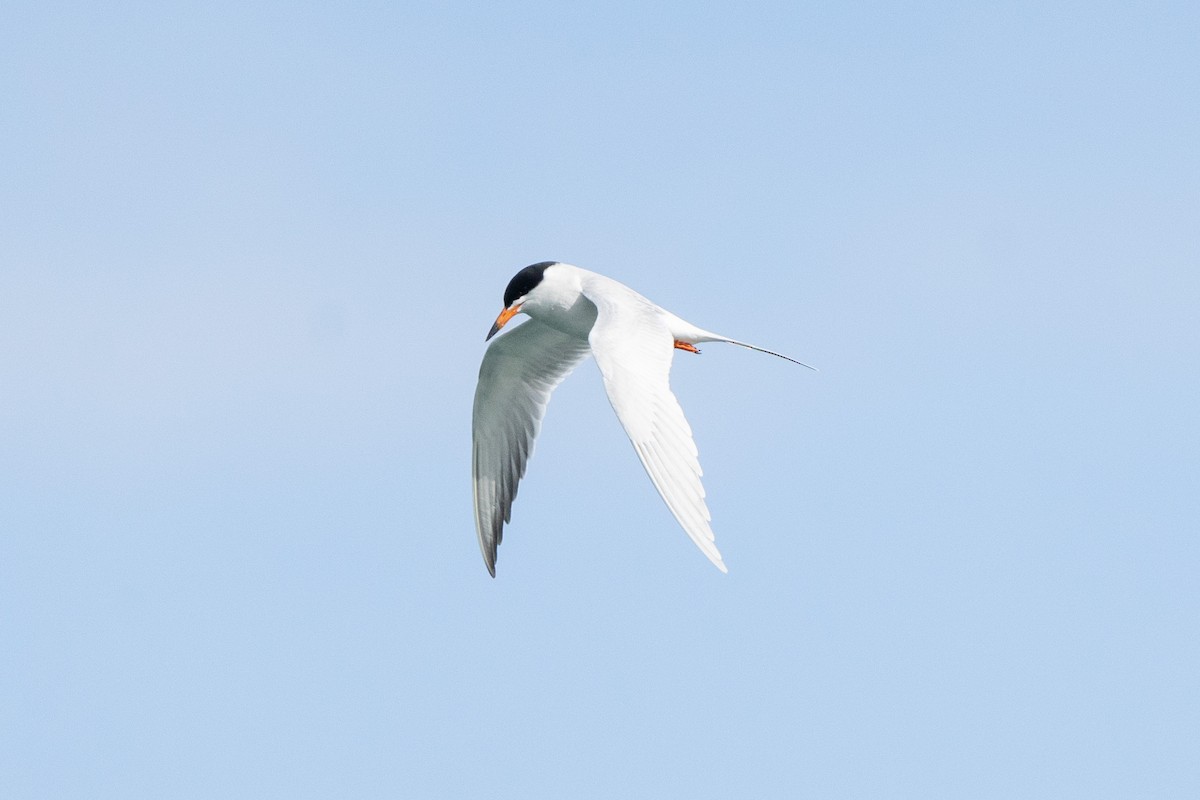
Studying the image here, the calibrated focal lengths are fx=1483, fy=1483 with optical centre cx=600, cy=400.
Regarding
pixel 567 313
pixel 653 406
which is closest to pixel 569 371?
pixel 567 313

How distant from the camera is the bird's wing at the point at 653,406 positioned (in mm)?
9961

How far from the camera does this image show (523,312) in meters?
14.1

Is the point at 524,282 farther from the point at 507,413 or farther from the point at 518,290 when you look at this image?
the point at 507,413

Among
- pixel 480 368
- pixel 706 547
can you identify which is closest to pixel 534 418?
pixel 480 368

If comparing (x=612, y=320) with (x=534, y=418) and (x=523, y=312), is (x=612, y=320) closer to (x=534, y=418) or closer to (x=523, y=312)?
(x=523, y=312)

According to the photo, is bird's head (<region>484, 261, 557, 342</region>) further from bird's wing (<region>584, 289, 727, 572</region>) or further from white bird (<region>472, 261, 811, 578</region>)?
bird's wing (<region>584, 289, 727, 572</region>)

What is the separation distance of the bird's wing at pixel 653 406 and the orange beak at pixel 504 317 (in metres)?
1.52

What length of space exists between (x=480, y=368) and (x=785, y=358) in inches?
128

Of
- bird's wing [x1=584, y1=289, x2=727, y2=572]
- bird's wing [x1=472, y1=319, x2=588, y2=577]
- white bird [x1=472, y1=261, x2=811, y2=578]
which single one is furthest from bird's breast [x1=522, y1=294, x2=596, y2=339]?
bird's wing [x1=584, y1=289, x2=727, y2=572]

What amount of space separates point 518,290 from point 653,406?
140 inches

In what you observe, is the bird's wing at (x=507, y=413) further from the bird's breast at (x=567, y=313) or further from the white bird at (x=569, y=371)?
the bird's breast at (x=567, y=313)

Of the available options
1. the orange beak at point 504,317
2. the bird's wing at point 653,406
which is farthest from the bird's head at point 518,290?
the bird's wing at point 653,406

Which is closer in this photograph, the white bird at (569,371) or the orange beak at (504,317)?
the white bird at (569,371)

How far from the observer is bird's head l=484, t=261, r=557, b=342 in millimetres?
13906
